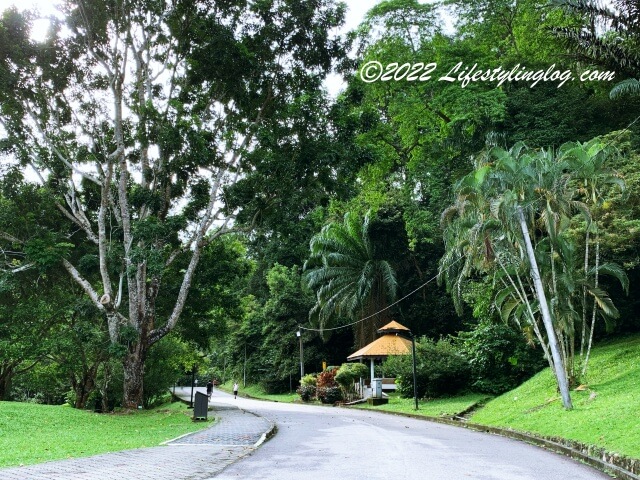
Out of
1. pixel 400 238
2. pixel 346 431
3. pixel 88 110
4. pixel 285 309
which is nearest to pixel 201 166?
pixel 88 110

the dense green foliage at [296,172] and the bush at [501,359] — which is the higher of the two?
the dense green foliage at [296,172]

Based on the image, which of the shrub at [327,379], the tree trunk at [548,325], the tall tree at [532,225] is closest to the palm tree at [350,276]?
the shrub at [327,379]

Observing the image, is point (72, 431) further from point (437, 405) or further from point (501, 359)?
point (501, 359)

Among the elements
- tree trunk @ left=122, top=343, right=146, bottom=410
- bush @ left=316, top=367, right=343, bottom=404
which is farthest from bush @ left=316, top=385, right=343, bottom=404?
tree trunk @ left=122, top=343, right=146, bottom=410

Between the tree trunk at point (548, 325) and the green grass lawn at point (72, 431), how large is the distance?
391 inches

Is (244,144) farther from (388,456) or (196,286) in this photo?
(388,456)

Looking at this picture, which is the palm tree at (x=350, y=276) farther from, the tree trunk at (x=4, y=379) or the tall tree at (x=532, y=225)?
the tree trunk at (x=4, y=379)

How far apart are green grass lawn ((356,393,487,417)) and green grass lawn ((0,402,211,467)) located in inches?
346

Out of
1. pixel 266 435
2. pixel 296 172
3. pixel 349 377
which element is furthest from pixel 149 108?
pixel 349 377

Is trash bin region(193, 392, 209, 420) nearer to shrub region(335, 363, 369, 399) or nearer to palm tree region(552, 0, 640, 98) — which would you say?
palm tree region(552, 0, 640, 98)

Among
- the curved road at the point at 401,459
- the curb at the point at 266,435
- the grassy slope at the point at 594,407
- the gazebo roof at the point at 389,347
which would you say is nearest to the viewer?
the curved road at the point at 401,459

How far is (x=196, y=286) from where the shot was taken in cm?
2564

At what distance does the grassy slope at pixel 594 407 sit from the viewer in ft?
34.5

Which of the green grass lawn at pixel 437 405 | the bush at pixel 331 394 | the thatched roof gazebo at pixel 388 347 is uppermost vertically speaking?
the thatched roof gazebo at pixel 388 347
